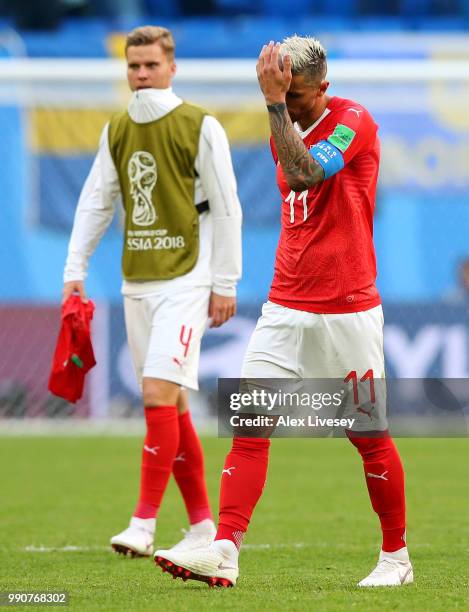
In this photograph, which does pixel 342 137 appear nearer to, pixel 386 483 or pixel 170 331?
pixel 386 483

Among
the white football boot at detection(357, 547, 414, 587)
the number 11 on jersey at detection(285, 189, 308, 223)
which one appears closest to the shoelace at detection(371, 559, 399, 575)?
the white football boot at detection(357, 547, 414, 587)

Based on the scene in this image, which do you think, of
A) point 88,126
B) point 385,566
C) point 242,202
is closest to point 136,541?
point 385,566

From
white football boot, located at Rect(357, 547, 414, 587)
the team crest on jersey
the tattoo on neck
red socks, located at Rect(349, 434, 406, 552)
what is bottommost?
white football boot, located at Rect(357, 547, 414, 587)

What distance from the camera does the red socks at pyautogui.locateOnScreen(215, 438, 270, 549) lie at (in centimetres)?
449

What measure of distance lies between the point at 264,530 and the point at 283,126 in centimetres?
277

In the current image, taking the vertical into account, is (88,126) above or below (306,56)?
below

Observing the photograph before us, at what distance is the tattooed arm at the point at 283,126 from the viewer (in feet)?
13.9

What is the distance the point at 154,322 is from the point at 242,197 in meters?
6.74

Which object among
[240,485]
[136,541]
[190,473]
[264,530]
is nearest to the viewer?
[240,485]

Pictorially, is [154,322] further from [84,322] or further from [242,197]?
[242,197]

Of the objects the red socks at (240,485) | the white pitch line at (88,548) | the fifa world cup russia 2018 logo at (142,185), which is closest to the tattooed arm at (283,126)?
the red socks at (240,485)

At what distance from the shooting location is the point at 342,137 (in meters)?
4.43

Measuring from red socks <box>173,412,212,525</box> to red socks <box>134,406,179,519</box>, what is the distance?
23 centimetres

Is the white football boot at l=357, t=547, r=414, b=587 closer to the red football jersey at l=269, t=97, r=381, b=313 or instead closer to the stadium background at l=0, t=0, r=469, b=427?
the red football jersey at l=269, t=97, r=381, b=313
